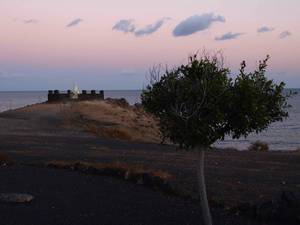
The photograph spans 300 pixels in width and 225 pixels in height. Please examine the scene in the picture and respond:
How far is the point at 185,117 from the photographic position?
7633 millimetres

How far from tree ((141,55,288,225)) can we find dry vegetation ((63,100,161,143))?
90.8 ft

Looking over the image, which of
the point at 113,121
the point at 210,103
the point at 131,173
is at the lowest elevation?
the point at 131,173

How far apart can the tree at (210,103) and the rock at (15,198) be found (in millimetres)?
4495

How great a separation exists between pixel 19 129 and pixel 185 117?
2626 centimetres

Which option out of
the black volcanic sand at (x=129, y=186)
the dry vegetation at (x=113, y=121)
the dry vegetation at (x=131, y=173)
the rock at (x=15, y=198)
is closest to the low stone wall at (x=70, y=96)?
the dry vegetation at (x=113, y=121)

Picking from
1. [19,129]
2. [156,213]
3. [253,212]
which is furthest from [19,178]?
[19,129]

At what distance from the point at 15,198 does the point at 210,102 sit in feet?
17.5

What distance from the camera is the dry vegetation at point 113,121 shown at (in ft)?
128

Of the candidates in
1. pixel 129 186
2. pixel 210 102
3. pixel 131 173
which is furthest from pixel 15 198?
pixel 210 102

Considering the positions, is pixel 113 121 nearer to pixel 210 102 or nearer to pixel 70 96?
pixel 70 96

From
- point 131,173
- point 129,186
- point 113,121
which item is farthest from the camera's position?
point 113,121

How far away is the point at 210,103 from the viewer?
299 inches

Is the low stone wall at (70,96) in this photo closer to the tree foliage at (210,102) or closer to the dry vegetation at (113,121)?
the dry vegetation at (113,121)

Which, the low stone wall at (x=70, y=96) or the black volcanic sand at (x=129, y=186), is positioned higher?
the low stone wall at (x=70, y=96)
